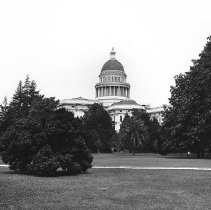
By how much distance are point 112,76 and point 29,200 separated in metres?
149

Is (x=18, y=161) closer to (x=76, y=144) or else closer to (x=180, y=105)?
(x=76, y=144)

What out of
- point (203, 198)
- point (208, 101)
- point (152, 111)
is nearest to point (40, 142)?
point (203, 198)

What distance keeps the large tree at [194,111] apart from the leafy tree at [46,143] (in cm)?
2587

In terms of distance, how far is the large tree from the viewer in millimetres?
50219

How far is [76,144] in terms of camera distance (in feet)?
87.1

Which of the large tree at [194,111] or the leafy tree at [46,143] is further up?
the large tree at [194,111]

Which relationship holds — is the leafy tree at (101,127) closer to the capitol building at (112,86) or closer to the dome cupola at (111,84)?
the capitol building at (112,86)

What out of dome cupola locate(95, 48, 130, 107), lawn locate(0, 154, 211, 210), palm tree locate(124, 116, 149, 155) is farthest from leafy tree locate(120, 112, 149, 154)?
dome cupola locate(95, 48, 130, 107)

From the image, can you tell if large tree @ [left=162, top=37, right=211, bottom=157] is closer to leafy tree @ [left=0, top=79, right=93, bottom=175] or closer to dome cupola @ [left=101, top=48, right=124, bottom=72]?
leafy tree @ [left=0, top=79, right=93, bottom=175]

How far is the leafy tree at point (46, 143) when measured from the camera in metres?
25.2

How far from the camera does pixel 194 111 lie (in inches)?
2053

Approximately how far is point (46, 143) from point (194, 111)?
2997 cm

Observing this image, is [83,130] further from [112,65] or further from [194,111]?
[112,65]

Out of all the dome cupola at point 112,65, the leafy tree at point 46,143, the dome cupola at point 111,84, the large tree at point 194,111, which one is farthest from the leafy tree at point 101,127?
the leafy tree at point 46,143
